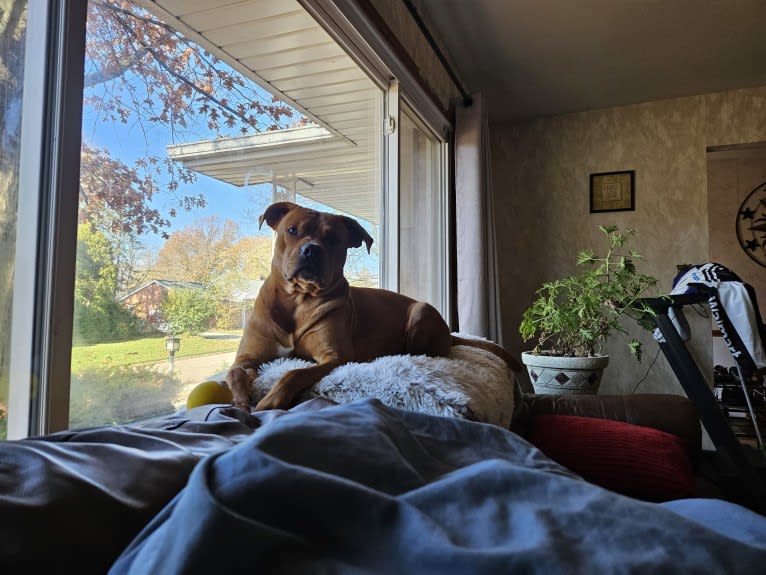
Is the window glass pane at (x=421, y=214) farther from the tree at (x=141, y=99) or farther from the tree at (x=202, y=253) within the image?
the tree at (x=141, y=99)

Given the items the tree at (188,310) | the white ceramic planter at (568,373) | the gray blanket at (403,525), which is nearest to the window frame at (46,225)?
the tree at (188,310)

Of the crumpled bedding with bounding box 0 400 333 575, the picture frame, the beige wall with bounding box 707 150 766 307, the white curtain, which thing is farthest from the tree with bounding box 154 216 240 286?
the beige wall with bounding box 707 150 766 307

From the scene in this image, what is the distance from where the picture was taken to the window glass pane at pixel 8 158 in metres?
0.78

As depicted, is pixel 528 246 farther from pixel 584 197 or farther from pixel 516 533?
pixel 516 533

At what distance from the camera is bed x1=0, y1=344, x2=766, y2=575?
0.31 metres

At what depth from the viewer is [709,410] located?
6.35 ft

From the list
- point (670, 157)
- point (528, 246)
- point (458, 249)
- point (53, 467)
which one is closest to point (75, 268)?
point (53, 467)

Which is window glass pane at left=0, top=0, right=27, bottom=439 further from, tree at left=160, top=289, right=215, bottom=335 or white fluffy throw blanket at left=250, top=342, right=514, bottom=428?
white fluffy throw blanket at left=250, top=342, right=514, bottom=428

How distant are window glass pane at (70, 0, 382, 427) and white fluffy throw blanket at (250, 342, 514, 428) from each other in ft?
Answer: 0.81

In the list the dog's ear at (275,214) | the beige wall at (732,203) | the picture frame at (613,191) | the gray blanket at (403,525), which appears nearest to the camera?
the gray blanket at (403,525)

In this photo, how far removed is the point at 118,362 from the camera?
3.24 feet

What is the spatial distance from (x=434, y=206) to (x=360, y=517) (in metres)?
2.68

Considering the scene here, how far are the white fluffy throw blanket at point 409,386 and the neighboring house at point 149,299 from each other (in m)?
0.26

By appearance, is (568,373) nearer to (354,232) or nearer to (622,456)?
(622,456)
